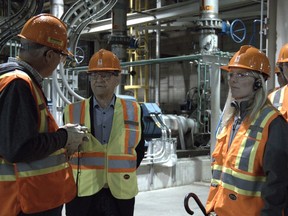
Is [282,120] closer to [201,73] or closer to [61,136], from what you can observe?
[61,136]

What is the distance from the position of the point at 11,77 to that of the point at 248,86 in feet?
3.49

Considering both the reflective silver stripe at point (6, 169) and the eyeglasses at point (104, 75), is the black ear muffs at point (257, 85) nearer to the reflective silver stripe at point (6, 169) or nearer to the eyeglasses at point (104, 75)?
the eyeglasses at point (104, 75)

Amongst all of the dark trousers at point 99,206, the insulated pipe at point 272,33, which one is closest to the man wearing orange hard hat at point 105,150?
the dark trousers at point 99,206

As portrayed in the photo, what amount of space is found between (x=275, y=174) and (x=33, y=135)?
3.22ft

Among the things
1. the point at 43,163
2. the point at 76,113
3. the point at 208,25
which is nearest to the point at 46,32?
the point at 43,163

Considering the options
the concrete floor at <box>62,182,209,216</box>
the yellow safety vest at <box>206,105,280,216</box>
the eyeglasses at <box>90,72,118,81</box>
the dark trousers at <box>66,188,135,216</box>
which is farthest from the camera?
the concrete floor at <box>62,182,209,216</box>

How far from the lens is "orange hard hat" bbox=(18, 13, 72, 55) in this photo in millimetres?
1701

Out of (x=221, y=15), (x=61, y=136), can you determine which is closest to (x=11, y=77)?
(x=61, y=136)

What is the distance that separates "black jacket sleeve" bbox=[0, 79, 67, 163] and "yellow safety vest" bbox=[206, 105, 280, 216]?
84 centimetres

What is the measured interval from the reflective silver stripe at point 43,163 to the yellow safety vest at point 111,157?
0.62 m

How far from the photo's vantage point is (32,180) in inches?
62.4

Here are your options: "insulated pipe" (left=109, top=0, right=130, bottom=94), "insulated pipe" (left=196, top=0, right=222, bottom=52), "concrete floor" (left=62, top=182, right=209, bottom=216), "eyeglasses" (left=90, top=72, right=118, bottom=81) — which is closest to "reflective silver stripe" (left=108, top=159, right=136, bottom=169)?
"eyeglasses" (left=90, top=72, right=118, bottom=81)

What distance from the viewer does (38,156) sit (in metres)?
1.56

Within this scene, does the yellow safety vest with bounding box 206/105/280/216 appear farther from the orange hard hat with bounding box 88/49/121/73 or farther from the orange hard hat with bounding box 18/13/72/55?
the orange hard hat with bounding box 88/49/121/73
